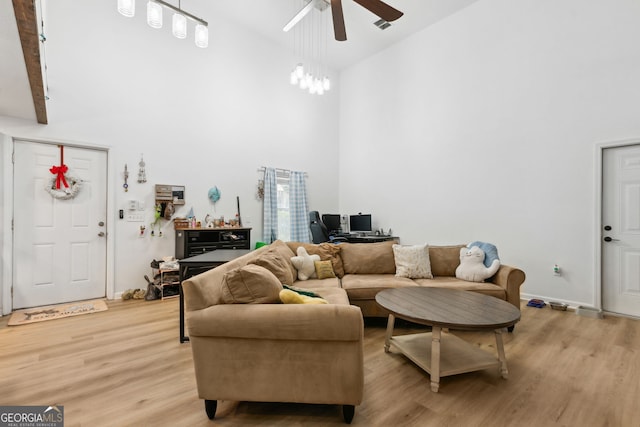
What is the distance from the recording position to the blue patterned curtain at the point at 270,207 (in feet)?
17.8

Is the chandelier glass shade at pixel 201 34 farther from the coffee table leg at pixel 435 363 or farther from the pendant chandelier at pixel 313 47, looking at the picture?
the coffee table leg at pixel 435 363

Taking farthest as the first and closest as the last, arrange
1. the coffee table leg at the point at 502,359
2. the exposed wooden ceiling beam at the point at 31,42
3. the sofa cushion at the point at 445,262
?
the sofa cushion at the point at 445,262 < the coffee table leg at the point at 502,359 < the exposed wooden ceiling beam at the point at 31,42

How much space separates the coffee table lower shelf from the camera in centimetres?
196

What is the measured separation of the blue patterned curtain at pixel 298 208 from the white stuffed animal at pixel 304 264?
2629 millimetres

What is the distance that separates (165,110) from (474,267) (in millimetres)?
4735

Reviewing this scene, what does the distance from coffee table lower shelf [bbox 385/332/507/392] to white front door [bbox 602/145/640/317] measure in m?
2.49

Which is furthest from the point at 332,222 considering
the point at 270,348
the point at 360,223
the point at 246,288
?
the point at 270,348

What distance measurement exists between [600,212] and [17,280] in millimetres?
6999

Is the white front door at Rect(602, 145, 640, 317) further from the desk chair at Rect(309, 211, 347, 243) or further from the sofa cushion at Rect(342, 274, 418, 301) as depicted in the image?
the desk chair at Rect(309, 211, 347, 243)

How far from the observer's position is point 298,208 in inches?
237

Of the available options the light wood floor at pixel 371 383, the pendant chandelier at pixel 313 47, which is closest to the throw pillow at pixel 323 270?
the light wood floor at pixel 371 383

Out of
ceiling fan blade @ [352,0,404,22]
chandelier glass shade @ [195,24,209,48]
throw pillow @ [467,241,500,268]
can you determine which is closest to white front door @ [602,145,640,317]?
throw pillow @ [467,241,500,268]

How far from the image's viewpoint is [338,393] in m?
1.52

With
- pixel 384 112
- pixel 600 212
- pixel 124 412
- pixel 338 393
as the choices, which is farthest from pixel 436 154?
pixel 124 412
